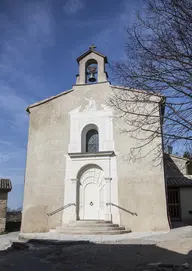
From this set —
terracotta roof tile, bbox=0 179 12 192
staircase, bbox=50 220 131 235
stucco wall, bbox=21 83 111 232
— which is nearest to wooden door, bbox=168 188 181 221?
staircase, bbox=50 220 131 235

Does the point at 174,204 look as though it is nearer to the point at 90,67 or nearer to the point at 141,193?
the point at 141,193

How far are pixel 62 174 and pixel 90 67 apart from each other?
630 cm

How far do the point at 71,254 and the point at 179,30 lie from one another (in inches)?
244

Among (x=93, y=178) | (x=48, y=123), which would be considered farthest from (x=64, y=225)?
(x=48, y=123)

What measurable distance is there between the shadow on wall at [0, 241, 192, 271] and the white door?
370 centimetres

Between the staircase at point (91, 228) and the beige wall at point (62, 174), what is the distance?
727 millimetres

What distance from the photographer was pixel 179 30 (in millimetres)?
5176

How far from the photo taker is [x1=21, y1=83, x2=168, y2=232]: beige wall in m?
10.9

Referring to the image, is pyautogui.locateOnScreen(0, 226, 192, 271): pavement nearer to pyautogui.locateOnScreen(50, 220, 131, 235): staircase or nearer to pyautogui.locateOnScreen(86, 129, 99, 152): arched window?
pyautogui.locateOnScreen(50, 220, 131, 235): staircase

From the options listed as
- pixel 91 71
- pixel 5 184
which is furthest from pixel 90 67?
pixel 5 184

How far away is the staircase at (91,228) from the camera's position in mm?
9867

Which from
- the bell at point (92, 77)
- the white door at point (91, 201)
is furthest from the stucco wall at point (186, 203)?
the bell at point (92, 77)

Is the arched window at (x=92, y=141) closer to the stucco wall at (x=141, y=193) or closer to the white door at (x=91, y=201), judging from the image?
the stucco wall at (x=141, y=193)

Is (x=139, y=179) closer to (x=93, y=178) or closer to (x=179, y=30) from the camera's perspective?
(x=93, y=178)
